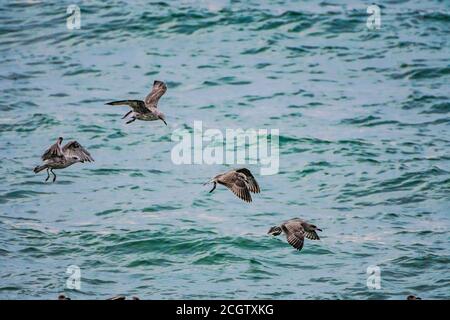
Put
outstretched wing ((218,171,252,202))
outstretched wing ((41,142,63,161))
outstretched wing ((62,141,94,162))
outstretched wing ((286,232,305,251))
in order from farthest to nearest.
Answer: outstretched wing ((41,142,63,161)) < outstretched wing ((62,141,94,162)) < outstretched wing ((218,171,252,202)) < outstretched wing ((286,232,305,251))

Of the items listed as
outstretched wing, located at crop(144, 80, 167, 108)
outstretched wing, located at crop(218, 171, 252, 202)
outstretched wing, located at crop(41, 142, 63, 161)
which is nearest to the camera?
outstretched wing, located at crop(218, 171, 252, 202)

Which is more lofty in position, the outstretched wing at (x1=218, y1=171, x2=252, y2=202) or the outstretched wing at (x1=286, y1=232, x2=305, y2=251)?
the outstretched wing at (x1=218, y1=171, x2=252, y2=202)

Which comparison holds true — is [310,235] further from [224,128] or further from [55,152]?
[224,128]

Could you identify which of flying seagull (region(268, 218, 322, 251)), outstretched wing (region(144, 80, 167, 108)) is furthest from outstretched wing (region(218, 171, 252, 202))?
outstretched wing (region(144, 80, 167, 108))

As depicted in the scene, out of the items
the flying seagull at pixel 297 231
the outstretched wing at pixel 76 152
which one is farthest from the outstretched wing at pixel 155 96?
the flying seagull at pixel 297 231

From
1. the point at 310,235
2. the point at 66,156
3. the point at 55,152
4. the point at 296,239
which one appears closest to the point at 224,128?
the point at 55,152

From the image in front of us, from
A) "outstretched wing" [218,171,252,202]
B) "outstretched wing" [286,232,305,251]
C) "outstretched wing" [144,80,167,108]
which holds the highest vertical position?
"outstretched wing" [144,80,167,108]

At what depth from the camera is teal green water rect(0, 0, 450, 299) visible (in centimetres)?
1711

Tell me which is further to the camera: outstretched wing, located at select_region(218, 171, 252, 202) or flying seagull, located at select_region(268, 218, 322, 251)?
outstretched wing, located at select_region(218, 171, 252, 202)

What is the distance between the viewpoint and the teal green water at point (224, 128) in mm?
17109

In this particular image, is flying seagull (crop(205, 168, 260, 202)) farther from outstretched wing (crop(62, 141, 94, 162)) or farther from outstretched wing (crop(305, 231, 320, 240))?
outstretched wing (crop(62, 141, 94, 162))

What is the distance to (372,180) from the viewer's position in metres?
20.7

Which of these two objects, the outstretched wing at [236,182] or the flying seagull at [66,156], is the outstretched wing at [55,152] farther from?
the outstretched wing at [236,182]

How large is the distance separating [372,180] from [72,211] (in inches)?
187
